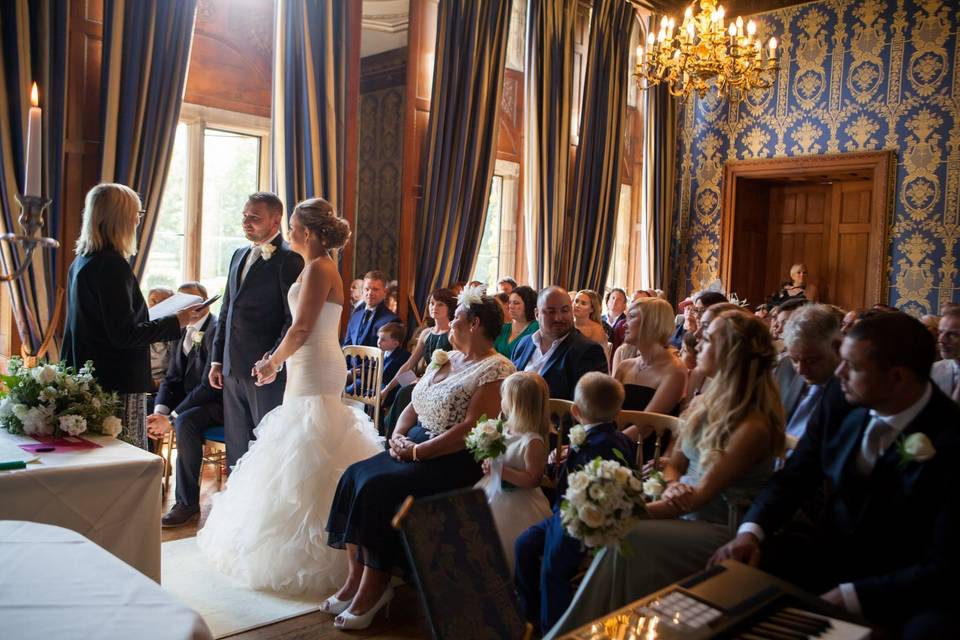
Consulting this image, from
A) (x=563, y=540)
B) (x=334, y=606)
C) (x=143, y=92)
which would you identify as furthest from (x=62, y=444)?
(x=143, y=92)

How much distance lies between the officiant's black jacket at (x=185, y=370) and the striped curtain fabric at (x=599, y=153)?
4611 mm

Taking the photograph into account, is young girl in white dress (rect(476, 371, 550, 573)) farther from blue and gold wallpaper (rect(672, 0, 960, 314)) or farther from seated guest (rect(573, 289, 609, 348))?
blue and gold wallpaper (rect(672, 0, 960, 314))

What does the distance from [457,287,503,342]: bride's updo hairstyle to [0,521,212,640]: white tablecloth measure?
1.95 metres

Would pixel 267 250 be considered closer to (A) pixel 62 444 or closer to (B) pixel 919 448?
(A) pixel 62 444

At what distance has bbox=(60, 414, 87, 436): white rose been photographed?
289 cm

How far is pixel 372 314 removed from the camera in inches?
247

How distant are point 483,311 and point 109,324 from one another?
1589mm

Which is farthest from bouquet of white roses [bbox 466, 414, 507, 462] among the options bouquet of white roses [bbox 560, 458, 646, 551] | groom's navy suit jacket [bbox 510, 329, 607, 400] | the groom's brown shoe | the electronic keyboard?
the groom's brown shoe

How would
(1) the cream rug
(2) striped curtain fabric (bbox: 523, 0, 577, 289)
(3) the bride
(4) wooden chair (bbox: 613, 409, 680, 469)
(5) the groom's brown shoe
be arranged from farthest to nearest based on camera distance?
(2) striped curtain fabric (bbox: 523, 0, 577, 289)
(5) the groom's brown shoe
(3) the bride
(1) the cream rug
(4) wooden chair (bbox: 613, 409, 680, 469)

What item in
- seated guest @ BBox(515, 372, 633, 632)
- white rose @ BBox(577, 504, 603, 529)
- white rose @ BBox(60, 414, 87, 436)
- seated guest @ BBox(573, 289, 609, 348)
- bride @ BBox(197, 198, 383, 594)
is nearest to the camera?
white rose @ BBox(577, 504, 603, 529)

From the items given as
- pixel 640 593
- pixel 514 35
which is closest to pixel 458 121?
pixel 514 35

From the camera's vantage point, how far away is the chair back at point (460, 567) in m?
1.87

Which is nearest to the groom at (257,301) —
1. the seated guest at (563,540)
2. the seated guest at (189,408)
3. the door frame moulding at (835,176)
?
Answer: the seated guest at (189,408)

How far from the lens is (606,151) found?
9.22 m
